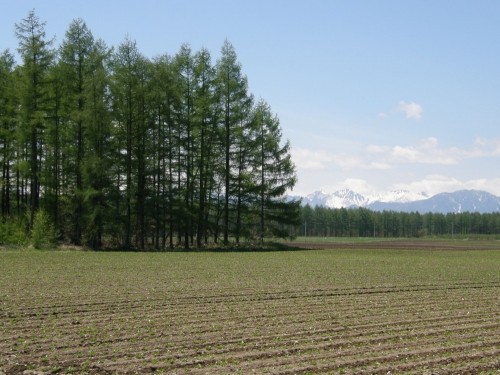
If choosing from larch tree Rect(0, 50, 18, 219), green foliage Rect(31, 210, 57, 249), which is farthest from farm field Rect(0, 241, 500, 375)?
larch tree Rect(0, 50, 18, 219)

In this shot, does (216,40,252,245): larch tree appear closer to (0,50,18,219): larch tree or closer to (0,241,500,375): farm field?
(0,50,18,219): larch tree

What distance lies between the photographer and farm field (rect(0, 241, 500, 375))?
11.4 metres

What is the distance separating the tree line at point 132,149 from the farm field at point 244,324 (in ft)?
83.7

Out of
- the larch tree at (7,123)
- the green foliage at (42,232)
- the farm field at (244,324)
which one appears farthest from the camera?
the larch tree at (7,123)

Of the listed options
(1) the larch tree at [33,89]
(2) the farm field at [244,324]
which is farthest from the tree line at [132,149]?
(2) the farm field at [244,324]

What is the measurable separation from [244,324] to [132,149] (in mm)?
42725

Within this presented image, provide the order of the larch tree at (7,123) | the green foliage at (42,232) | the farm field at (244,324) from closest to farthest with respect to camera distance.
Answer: the farm field at (244,324) < the green foliage at (42,232) < the larch tree at (7,123)

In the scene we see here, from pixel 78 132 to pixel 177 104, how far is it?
34.5 feet

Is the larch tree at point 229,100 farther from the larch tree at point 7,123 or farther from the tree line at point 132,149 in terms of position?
the larch tree at point 7,123

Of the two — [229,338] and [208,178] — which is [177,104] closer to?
[208,178]

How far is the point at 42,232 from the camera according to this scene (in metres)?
49.2

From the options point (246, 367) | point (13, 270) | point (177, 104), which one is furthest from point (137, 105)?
point (246, 367)

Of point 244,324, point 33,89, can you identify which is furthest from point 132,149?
point 244,324

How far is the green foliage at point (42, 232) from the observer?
48.6m
